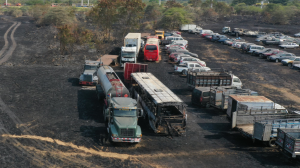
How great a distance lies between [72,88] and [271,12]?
3666 inches

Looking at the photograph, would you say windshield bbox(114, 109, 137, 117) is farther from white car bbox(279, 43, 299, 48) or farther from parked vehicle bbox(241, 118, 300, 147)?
white car bbox(279, 43, 299, 48)

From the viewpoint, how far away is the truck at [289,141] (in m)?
16.9

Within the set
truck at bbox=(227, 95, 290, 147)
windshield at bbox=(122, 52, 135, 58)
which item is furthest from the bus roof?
windshield at bbox=(122, 52, 135, 58)

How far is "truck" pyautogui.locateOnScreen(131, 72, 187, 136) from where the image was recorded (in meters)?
20.3

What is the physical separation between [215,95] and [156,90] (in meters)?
5.96

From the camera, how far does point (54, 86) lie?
31.8 metres

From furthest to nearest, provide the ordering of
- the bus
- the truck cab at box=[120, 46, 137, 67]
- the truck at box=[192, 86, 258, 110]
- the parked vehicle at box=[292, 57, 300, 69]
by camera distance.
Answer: the bus < the parked vehicle at box=[292, 57, 300, 69] < the truck cab at box=[120, 46, 137, 67] < the truck at box=[192, 86, 258, 110]

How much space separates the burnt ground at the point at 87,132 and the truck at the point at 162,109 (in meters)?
0.59

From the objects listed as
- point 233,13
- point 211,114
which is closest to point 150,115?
point 211,114

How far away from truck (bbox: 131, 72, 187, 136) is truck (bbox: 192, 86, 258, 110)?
15.0ft

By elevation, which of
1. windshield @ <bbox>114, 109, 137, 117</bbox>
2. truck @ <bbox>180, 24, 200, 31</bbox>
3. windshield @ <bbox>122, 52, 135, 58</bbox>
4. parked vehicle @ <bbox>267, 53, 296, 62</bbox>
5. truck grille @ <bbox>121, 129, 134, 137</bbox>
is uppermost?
truck @ <bbox>180, 24, 200, 31</bbox>

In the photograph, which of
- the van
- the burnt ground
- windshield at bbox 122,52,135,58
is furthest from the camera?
windshield at bbox 122,52,135,58

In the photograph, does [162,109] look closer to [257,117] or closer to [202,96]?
[202,96]

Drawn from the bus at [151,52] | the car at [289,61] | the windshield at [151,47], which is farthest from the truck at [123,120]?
the car at [289,61]
